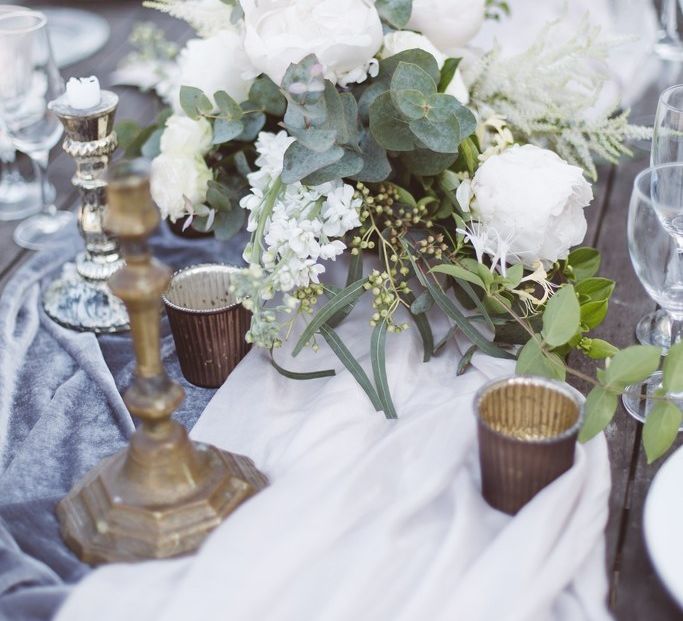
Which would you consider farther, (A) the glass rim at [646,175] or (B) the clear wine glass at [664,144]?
(B) the clear wine glass at [664,144]

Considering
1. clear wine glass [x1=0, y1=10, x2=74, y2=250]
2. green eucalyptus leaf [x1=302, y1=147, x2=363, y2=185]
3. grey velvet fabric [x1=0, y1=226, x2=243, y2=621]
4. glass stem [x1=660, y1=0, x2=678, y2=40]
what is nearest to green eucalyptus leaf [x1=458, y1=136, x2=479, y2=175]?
green eucalyptus leaf [x1=302, y1=147, x2=363, y2=185]

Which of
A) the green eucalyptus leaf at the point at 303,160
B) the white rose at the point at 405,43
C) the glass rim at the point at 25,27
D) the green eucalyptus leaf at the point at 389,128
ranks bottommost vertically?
the glass rim at the point at 25,27

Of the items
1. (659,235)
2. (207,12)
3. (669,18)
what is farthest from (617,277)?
(669,18)

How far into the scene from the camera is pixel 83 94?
92cm

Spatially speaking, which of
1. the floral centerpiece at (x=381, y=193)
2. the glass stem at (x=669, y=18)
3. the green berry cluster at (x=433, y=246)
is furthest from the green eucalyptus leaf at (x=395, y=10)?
the glass stem at (x=669, y=18)

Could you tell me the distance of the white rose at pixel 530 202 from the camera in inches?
33.4

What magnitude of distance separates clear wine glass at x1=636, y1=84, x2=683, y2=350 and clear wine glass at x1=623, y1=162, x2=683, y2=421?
0.07 meters

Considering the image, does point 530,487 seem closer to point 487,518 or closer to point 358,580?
point 487,518

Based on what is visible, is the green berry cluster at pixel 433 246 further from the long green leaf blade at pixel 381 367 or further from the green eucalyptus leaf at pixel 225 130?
the green eucalyptus leaf at pixel 225 130

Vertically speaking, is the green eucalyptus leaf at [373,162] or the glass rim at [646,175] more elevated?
the glass rim at [646,175]

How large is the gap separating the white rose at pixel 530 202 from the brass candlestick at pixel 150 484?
12.9 inches

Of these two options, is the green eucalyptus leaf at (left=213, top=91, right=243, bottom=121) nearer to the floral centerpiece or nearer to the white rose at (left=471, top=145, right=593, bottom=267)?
the floral centerpiece

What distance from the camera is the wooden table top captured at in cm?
70

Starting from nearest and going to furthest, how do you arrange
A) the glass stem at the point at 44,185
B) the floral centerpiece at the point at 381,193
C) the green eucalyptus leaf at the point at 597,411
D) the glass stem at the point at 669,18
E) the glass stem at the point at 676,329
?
the green eucalyptus leaf at the point at 597,411 < the floral centerpiece at the point at 381,193 < the glass stem at the point at 676,329 < the glass stem at the point at 44,185 < the glass stem at the point at 669,18
